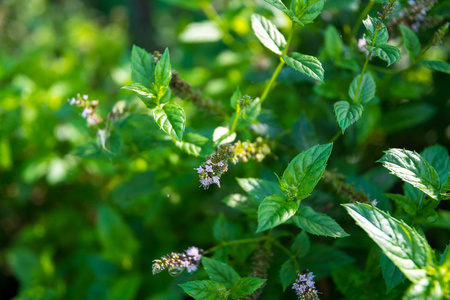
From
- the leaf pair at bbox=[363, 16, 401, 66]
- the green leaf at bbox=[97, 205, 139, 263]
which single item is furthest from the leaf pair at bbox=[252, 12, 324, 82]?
the green leaf at bbox=[97, 205, 139, 263]

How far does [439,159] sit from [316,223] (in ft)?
1.37

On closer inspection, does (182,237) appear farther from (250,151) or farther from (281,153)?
(250,151)

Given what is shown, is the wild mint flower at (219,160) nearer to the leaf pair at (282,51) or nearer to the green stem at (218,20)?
the leaf pair at (282,51)

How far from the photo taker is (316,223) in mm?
793

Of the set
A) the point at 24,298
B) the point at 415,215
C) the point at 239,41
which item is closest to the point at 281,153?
the point at 415,215

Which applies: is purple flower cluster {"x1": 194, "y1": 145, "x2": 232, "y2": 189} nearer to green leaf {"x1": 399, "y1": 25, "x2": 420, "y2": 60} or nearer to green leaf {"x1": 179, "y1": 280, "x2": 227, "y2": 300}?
green leaf {"x1": 179, "y1": 280, "x2": 227, "y2": 300}

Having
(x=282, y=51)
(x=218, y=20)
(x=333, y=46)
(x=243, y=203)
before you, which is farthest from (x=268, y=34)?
(x=218, y=20)

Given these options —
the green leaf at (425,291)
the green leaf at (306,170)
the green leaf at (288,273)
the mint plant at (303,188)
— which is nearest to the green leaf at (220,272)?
the mint plant at (303,188)

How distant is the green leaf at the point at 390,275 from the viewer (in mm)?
782

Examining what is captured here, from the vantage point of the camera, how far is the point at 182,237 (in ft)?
4.97

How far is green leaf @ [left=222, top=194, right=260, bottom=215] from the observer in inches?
37.0

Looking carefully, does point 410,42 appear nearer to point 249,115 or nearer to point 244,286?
point 249,115

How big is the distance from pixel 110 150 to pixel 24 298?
665 millimetres

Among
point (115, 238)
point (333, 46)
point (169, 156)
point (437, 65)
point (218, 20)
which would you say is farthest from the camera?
point (218, 20)
